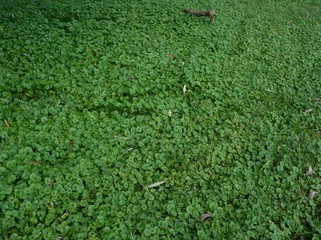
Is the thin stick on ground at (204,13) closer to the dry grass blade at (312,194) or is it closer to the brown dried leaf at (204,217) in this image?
the dry grass blade at (312,194)

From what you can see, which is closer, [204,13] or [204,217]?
[204,217]

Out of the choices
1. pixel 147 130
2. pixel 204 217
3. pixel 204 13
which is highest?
pixel 204 13

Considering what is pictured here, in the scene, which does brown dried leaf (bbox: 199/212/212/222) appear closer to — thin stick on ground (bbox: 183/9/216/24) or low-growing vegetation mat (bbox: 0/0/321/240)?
low-growing vegetation mat (bbox: 0/0/321/240)

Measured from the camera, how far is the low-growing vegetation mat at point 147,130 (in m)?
2.56

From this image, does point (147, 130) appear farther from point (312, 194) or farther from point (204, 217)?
point (312, 194)

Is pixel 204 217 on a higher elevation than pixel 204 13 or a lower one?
lower

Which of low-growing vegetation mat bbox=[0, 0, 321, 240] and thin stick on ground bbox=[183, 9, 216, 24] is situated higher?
thin stick on ground bbox=[183, 9, 216, 24]

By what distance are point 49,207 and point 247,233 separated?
1.72 meters

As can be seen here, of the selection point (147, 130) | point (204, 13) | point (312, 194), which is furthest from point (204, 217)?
point (204, 13)

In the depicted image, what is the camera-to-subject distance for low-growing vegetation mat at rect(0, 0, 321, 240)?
8.41 ft

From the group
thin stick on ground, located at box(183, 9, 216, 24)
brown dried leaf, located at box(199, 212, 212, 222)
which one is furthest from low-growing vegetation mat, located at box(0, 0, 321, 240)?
thin stick on ground, located at box(183, 9, 216, 24)

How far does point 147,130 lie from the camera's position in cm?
323

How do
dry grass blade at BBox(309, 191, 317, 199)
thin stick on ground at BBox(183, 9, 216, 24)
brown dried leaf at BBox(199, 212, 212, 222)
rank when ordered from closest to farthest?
brown dried leaf at BBox(199, 212, 212, 222)
dry grass blade at BBox(309, 191, 317, 199)
thin stick on ground at BBox(183, 9, 216, 24)

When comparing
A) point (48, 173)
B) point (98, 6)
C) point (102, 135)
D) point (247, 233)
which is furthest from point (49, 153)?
point (98, 6)
